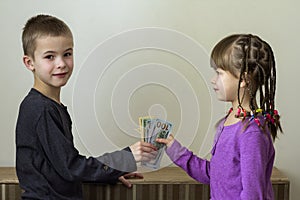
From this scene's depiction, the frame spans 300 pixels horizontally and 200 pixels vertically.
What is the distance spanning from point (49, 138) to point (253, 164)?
0.50m

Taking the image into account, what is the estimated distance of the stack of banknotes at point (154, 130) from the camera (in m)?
1.31

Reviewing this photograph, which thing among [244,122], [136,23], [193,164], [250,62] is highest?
[136,23]

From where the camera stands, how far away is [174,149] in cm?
136

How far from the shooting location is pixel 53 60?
1.36 m

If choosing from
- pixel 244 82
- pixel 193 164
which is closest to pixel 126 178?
pixel 193 164

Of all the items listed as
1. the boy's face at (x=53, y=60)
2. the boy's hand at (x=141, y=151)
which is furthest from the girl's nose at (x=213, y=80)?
the boy's face at (x=53, y=60)

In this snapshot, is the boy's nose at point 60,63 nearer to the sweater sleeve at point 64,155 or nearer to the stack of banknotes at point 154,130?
the sweater sleeve at point 64,155

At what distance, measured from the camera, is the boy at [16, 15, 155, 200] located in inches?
52.9

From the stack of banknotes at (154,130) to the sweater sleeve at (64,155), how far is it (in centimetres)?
6

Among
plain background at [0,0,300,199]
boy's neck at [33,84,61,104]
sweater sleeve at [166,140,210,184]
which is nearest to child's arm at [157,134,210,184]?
sweater sleeve at [166,140,210,184]

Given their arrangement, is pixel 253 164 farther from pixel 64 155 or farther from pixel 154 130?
pixel 64 155

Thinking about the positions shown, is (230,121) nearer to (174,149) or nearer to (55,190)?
(174,149)

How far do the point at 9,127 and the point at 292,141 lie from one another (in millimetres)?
993

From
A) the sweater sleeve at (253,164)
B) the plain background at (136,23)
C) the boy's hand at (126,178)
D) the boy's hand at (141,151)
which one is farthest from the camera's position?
the plain background at (136,23)
